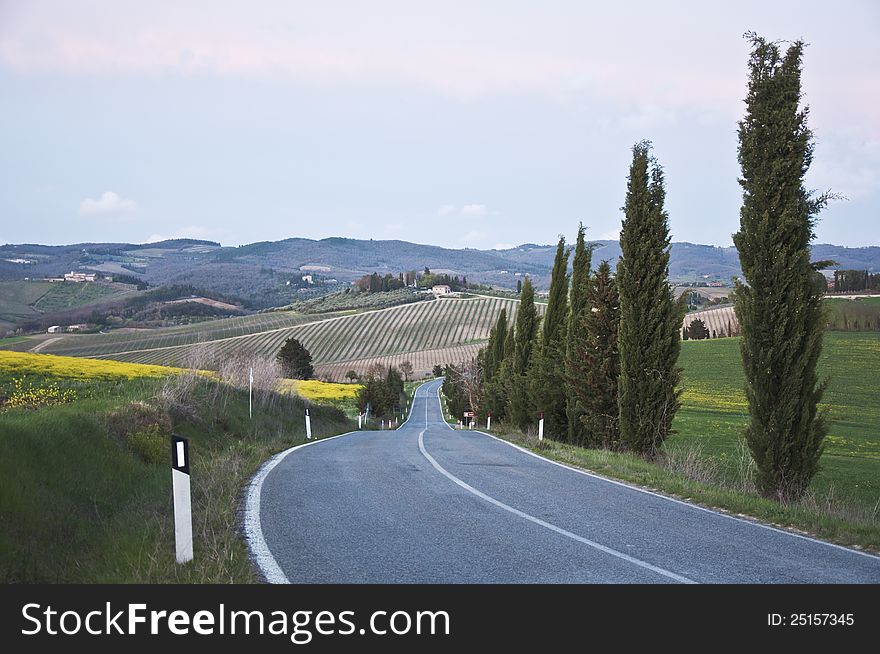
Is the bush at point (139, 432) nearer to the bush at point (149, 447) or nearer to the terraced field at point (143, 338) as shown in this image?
the bush at point (149, 447)

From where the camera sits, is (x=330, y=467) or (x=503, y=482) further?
(x=330, y=467)

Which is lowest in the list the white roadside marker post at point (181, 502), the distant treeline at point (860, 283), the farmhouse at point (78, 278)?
the white roadside marker post at point (181, 502)

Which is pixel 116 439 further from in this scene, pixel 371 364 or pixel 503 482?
pixel 371 364

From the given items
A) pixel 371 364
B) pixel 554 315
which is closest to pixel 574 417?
pixel 554 315

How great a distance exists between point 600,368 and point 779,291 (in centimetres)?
1067

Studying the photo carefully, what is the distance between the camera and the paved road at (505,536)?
5.95 m

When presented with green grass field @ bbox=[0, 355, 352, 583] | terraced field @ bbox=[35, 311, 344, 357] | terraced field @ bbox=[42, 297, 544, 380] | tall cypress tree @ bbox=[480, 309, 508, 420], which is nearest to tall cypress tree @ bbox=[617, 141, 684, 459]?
green grass field @ bbox=[0, 355, 352, 583]

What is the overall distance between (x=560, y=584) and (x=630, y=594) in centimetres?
51

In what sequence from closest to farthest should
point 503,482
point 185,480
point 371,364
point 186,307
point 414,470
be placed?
point 185,480 → point 503,482 → point 414,470 → point 371,364 → point 186,307

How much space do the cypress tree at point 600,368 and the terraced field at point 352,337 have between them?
4734cm

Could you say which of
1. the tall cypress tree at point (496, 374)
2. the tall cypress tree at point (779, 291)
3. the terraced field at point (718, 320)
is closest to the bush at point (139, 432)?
the tall cypress tree at point (779, 291)

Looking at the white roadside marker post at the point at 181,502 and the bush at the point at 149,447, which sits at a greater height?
the white roadside marker post at the point at 181,502

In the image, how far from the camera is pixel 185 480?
6273 mm

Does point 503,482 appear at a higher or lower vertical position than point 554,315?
lower
